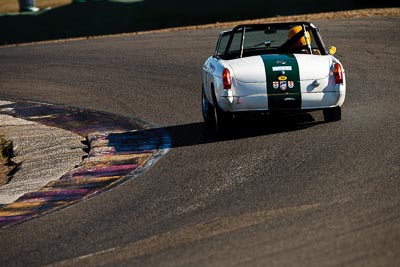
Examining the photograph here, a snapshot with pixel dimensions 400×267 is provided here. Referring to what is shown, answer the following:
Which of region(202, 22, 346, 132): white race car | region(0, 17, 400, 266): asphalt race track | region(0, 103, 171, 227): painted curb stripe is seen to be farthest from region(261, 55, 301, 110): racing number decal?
region(0, 103, 171, 227): painted curb stripe

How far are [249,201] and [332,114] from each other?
3.69 metres

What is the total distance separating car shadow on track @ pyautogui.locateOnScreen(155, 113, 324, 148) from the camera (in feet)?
36.8

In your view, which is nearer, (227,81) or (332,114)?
(227,81)

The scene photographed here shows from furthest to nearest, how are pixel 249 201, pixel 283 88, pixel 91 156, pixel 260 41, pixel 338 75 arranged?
pixel 260 41 < pixel 91 156 < pixel 338 75 < pixel 283 88 < pixel 249 201

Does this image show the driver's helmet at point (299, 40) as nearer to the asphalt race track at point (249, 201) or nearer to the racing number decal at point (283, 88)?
the asphalt race track at point (249, 201)

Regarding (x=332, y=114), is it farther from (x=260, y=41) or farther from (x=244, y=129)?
(x=260, y=41)

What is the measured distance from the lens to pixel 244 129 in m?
11.5

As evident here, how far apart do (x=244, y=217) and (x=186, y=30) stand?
52.2ft

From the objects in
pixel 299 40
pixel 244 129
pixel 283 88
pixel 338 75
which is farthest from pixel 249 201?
pixel 299 40

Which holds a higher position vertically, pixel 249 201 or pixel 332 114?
pixel 249 201

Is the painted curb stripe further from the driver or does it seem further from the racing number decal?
the driver

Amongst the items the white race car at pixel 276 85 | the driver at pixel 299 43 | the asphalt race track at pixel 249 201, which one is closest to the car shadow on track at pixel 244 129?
the asphalt race track at pixel 249 201

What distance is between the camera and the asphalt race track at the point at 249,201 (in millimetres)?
6566

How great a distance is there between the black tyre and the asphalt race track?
4.3 inches
